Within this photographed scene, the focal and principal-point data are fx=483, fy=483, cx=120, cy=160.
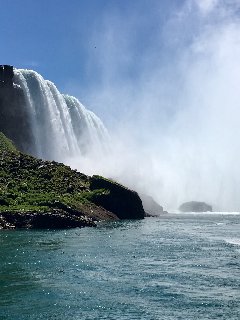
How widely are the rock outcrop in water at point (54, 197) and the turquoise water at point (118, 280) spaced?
36881 mm

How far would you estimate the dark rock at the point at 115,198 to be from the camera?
6831 inches

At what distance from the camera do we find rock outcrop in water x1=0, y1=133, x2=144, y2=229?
424ft

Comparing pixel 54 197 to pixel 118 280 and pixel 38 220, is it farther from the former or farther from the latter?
pixel 118 280

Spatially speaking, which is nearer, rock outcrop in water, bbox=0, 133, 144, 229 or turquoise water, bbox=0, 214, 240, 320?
turquoise water, bbox=0, 214, 240, 320

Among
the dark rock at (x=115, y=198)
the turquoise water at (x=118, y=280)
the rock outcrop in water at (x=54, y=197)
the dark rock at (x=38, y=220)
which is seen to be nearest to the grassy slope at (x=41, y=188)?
the rock outcrop in water at (x=54, y=197)

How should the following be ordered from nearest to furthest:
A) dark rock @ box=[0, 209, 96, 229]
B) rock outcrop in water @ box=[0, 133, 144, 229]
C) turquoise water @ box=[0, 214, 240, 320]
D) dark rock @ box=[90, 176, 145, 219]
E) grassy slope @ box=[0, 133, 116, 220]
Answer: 1. turquoise water @ box=[0, 214, 240, 320]
2. dark rock @ box=[0, 209, 96, 229]
3. rock outcrop in water @ box=[0, 133, 144, 229]
4. grassy slope @ box=[0, 133, 116, 220]
5. dark rock @ box=[90, 176, 145, 219]

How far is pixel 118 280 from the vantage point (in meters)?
56.0

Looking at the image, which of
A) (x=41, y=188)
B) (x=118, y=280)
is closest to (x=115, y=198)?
(x=41, y=188)

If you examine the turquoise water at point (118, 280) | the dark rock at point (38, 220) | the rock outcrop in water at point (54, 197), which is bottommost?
the turquoise water at point (118, 280)

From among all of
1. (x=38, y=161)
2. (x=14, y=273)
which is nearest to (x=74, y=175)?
(x=38, y=161)

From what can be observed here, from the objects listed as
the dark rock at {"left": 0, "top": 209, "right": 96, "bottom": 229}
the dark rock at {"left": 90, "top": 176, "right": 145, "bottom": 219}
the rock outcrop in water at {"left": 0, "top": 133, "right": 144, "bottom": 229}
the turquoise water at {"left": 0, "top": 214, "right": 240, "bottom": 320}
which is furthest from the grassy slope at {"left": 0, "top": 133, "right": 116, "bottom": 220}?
the turquoise water at {"left": 0, "top": 214, "right": 240, "bottom": 320}

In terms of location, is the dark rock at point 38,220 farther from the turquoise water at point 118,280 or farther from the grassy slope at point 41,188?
the turquoise water at point 118,280

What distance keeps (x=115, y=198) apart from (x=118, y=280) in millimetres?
124260

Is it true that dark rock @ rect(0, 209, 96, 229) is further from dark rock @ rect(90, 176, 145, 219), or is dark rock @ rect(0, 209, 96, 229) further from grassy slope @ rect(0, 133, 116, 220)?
dark rock @ rect(90, 176, 145, 219)
